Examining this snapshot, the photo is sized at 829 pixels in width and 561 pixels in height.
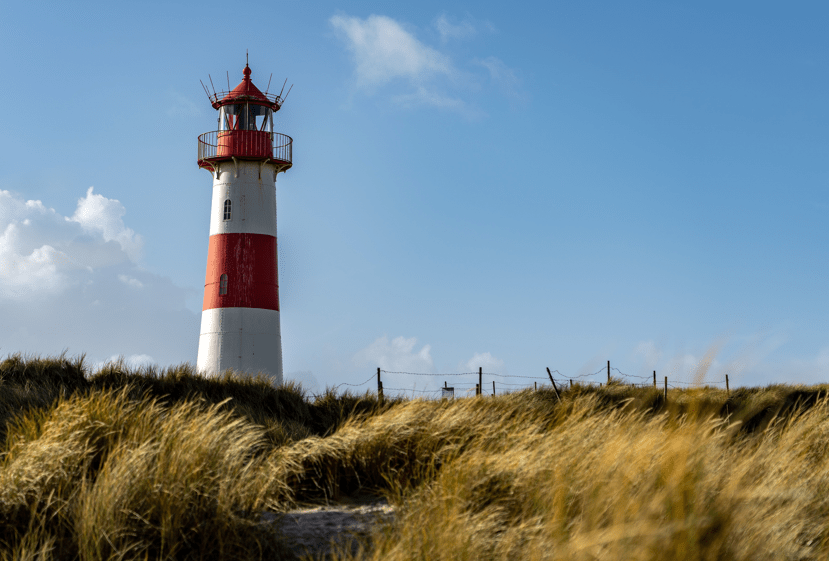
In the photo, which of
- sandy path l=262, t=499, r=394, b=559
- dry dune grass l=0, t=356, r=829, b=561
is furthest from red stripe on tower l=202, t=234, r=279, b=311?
sandy path l=262, t=499, r=394, b=559

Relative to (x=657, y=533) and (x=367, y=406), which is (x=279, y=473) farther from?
(x=367, y=406)

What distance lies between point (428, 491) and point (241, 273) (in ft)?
49.1

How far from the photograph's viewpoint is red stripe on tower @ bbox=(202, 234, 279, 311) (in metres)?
18.9

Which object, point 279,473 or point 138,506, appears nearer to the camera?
point 138,506

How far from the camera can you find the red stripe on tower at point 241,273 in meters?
18.9

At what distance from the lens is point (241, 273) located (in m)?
19.0

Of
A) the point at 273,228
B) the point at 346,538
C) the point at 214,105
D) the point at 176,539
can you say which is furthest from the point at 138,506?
the point at 214,105

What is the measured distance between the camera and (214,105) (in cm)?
2066

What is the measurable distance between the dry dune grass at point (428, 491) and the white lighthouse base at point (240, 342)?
12041 millimetres

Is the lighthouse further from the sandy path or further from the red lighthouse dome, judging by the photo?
the sandy path

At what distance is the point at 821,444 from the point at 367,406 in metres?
6.49

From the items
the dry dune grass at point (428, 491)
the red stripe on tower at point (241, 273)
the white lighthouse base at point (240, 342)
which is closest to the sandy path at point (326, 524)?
the dry dune grass at point (428, 491)

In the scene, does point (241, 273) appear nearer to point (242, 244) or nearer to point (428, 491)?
point (242, 244)

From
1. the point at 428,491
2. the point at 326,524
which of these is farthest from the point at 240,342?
the point at 428,491
